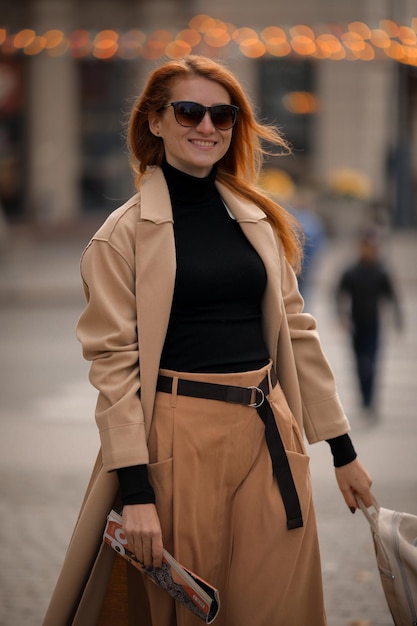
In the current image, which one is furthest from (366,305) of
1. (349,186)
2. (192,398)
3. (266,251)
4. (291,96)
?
(291,96)

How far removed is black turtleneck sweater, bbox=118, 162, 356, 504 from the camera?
309cm

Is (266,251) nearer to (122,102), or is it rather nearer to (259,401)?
(259,401)

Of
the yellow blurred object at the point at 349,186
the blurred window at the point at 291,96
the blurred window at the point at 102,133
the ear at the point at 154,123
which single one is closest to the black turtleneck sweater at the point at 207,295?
the ear at the point at 154,123

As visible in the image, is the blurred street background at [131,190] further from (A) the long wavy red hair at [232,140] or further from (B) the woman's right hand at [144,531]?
(B) the woman's right hand at [144,531]

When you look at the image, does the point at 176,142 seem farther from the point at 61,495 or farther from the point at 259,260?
the point at 61,495

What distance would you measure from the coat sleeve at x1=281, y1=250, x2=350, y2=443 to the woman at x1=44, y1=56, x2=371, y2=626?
0.12 m

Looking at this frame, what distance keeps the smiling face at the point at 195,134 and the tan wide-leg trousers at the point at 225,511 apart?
635 millimetres

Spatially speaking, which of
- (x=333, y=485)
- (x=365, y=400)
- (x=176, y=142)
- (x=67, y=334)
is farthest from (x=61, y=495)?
(x=67, y=334)

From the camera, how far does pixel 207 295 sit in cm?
310

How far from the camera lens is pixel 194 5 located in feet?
101

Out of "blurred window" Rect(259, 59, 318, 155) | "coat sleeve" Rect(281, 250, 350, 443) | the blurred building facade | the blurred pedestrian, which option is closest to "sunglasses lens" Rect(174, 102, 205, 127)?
"coat sleeve" Rect(281, 250, 350, 443)

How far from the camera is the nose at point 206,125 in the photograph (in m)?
3.17

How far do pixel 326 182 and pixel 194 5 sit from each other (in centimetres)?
644

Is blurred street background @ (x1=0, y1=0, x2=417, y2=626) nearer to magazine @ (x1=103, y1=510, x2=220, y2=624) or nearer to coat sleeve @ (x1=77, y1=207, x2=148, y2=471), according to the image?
coat sleeve @ (x1=77, y1=207, x2=148, y2=471)
